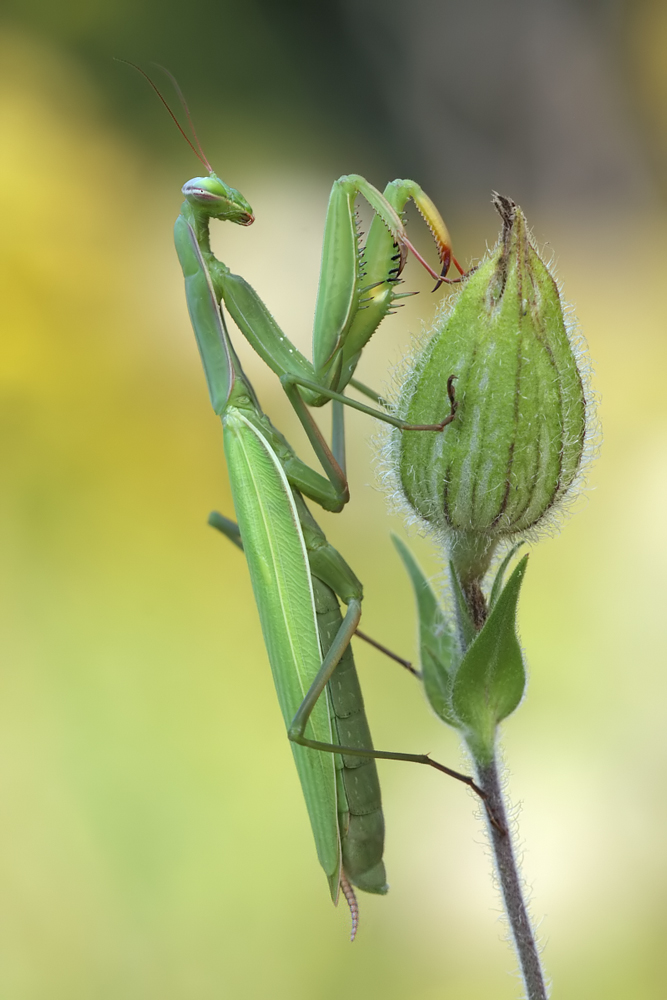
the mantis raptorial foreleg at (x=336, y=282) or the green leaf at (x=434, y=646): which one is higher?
the mantis raptorial foreleg at (x=336, y=282)

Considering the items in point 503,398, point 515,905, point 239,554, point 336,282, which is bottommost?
point 515,905

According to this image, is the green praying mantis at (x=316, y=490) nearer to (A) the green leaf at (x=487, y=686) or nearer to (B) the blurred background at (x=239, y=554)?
(A) the green leaf at (x=487, y=686)

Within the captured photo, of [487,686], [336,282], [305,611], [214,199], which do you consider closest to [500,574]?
[487,686]

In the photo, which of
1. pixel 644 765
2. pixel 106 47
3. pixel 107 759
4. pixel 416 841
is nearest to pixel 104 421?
pixel 107 759

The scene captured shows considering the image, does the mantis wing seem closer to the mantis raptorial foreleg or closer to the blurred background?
the mantis raptorial foreleg

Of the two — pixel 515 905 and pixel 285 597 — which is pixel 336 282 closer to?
pixel 285 597

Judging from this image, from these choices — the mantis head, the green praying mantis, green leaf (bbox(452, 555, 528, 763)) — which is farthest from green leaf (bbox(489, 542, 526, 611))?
the mantis head

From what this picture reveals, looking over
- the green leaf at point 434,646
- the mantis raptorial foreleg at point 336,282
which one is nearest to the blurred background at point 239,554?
the green leaf at point 434,646
